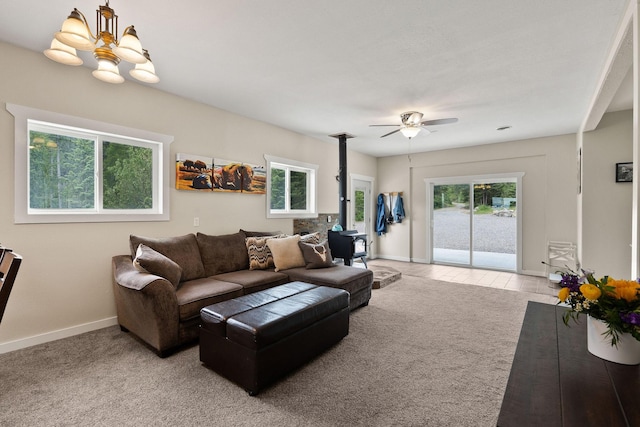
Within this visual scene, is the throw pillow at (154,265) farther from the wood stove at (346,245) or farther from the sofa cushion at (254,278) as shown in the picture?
the wood stove at (346,245)

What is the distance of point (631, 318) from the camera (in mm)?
1133

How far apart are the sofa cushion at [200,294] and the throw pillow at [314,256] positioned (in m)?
1.10

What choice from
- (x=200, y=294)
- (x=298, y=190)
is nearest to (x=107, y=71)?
(x=200, y=294)

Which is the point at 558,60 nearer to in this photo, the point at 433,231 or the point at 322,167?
the point at 322,167

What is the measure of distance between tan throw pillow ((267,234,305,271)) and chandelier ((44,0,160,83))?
2.33 meters

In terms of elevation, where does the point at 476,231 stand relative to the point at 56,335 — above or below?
above

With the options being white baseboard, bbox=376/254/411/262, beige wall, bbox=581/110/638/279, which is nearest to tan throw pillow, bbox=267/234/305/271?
white baseboard, bbox=376/254/411/262

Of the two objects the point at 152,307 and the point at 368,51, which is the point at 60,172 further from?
the point at 368,51

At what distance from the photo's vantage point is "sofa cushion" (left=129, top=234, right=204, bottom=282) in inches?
124

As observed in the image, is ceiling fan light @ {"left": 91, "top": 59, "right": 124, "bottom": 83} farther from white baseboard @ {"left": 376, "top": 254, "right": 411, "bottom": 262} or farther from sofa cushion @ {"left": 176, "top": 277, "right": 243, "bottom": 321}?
white baseboard @ {"left": 376, "top": 254, "right": 411, "bottom": 262}

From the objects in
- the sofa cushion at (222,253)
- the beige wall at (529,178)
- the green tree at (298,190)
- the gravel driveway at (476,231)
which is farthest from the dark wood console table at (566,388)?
the gravel driveway at (476,231)

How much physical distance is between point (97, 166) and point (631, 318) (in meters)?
4.19

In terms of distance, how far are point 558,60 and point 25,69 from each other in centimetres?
485

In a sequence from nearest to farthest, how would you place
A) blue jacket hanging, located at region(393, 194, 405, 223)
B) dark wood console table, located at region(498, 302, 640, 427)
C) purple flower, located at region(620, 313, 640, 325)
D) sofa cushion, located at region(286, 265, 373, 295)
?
dark wood console table, located at region(498, 302, 640, 427) < purple flower, located at region(620, 313, 640, 325) < sofa cushion, located at region(286, 265, 373, 295) < blue jacket hanging, located at region(393, 194, 405, 223)
